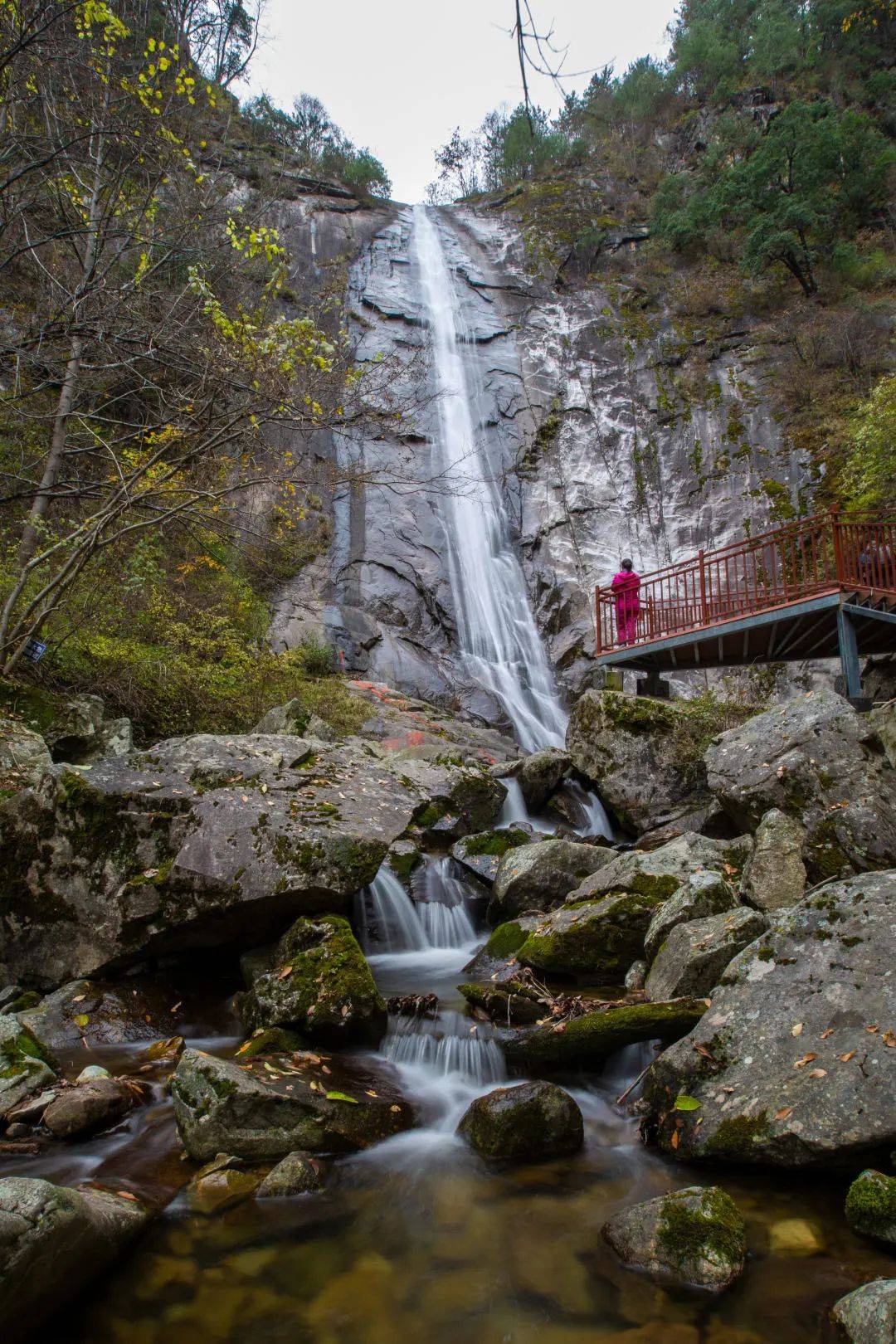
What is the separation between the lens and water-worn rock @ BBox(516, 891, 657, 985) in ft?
17.6

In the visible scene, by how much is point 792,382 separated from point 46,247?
18.6 metres

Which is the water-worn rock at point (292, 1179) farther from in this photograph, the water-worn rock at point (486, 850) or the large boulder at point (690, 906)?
the water-worn rock at point (486, 850)

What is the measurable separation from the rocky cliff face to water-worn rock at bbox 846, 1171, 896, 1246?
12.6 meters

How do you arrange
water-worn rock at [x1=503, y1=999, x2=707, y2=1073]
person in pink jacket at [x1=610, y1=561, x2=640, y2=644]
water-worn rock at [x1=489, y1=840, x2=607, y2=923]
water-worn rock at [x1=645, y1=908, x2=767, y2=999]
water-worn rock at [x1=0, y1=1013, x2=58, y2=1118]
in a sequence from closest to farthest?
water-worn rock at [x1=0, y1=1013, x2=58, y2=1118], water-worn rock at [x1=503, y1=999, x2=707, y2=1073], water-worn rock at [x1=645, y1=908, x2=767, y2=999], water-worn rock at [x1=489, y1=840, x2=607, y2=923], person in pink jacket at [x1=610, y1=561, x2=640, y2=644]

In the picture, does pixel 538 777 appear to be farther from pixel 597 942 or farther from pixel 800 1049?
pixel 800 1049

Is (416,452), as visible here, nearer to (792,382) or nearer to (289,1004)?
(792,382)

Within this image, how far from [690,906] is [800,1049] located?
1.61 metres

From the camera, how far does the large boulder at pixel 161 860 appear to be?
4.96 metres

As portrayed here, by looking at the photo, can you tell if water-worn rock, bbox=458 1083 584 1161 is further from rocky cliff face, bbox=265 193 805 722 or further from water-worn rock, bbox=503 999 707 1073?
rocky cliff face, bbox=265 193 805 722

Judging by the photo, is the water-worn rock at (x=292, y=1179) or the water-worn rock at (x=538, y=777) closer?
the water-worn rock at (x=292, y=1179)

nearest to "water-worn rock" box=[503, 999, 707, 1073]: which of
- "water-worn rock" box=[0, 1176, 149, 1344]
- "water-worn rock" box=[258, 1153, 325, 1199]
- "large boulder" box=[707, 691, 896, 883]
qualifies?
"water-worn rock" box=[258, 1153, 325, 1199]

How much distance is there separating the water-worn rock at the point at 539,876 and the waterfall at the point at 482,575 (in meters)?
7.85

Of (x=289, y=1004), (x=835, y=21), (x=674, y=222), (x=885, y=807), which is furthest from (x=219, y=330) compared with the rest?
(x=835, y=21)

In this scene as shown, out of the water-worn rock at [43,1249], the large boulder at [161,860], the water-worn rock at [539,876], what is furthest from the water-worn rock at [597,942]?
the water-worn rock at [43,1249]
